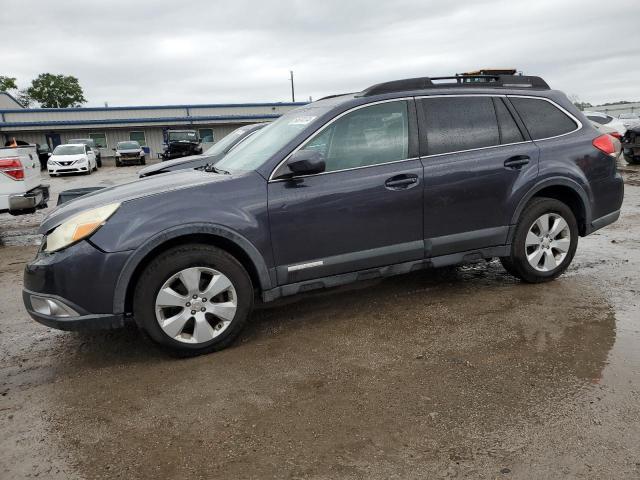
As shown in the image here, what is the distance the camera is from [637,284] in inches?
185

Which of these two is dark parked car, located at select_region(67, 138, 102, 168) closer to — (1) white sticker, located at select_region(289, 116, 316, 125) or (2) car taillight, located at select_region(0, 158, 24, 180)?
(2) car taillight, located at select_region(0, 158, 24, 180)

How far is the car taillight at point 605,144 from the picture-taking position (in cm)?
475

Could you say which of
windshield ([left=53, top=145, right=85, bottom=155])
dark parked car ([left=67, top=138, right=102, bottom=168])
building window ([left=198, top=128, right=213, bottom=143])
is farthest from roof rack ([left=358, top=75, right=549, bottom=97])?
building window ([left=198, top=128, right=213, bottom=143])

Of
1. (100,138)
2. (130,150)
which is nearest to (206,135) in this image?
(100,138)

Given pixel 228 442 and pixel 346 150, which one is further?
pixel 346 150

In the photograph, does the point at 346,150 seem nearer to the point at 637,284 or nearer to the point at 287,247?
the point at 287,247

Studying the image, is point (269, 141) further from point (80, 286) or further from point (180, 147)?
point (180, 147)

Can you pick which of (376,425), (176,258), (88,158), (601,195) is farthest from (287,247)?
(88,158)

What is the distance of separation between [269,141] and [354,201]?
3.16 feet

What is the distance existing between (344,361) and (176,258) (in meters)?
1.34

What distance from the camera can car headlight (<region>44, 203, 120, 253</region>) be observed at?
337 cm

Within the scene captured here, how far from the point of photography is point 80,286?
10.9 ft

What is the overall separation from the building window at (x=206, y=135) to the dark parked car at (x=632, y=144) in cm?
3148

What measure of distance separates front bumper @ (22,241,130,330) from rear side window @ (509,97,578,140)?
359cm
